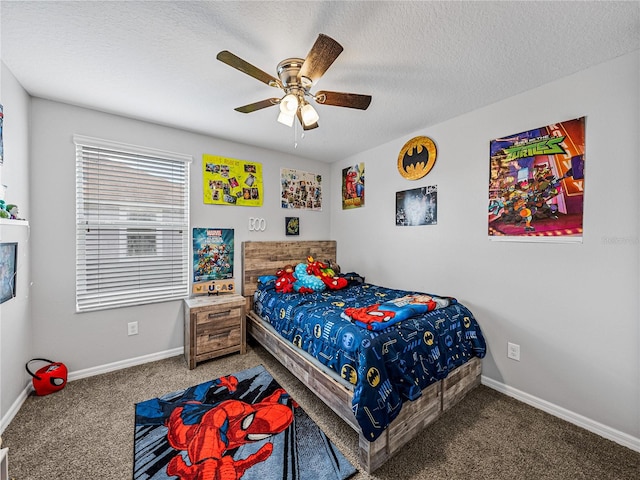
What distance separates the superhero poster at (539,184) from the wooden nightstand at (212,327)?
103 inches

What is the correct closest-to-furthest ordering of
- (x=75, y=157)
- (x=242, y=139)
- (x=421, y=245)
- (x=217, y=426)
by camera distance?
(x=217, y=426) < (x=75, y=157) < (x=421, y=245) < (x=242, y=139)

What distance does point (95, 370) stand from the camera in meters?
2.46

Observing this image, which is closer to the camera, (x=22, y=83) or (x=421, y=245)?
(x=22, y=83)

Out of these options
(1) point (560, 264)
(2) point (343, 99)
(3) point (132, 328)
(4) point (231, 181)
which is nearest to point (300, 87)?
(2) point (343, 99)

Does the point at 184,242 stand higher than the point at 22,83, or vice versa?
the point at 22,83

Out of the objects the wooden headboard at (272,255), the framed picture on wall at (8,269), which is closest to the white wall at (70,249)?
the framed picture on wall at (8,269)

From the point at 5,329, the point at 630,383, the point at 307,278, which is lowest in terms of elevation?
the point at 630,383

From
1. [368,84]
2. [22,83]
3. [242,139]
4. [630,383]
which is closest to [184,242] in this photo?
[242,139]

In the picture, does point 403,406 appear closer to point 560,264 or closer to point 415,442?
point 415,442

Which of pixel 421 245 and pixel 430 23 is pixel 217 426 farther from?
pixel 430 23

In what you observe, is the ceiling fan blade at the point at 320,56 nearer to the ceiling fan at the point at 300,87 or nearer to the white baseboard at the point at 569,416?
the ceiling fan at the point at 300,87

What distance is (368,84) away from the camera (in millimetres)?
2014

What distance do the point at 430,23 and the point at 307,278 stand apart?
7.73 feet

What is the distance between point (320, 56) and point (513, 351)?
2585 millimetres
